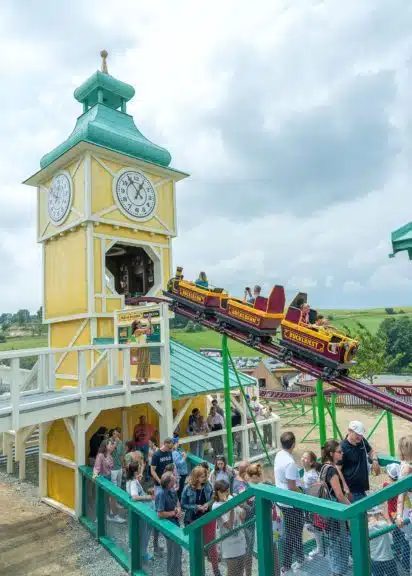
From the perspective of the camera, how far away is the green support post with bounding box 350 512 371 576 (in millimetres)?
2783

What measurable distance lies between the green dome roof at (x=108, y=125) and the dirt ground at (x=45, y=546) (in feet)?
29.9

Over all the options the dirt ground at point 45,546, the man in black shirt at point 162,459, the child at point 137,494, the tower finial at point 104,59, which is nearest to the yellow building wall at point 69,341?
the dirt ground at point 45,546

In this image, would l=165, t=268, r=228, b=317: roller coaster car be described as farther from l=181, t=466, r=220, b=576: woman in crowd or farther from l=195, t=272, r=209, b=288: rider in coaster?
l=181, t=466, r=220, b=576: woman in crowd

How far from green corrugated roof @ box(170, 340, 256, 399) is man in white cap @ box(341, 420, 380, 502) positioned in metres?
5.93

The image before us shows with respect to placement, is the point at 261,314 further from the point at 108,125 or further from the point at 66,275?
the point at 108,125

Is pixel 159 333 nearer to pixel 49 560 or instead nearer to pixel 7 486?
pixel 49 560

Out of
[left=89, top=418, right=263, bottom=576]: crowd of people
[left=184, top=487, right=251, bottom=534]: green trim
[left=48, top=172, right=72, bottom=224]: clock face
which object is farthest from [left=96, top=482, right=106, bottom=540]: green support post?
[left=48, top=172, right=72, bottom=224]: clock face

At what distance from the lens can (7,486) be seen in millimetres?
11969

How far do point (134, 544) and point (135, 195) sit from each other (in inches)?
349

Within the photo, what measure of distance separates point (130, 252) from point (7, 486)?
785 centimetres

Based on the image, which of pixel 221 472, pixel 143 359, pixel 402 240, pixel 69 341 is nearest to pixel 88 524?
pixel 143 359

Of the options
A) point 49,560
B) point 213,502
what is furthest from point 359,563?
point 49,560

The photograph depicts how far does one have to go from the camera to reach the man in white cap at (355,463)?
485cm

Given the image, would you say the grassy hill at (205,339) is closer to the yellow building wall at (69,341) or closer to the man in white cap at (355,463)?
the yellow building wall at (69,341)
